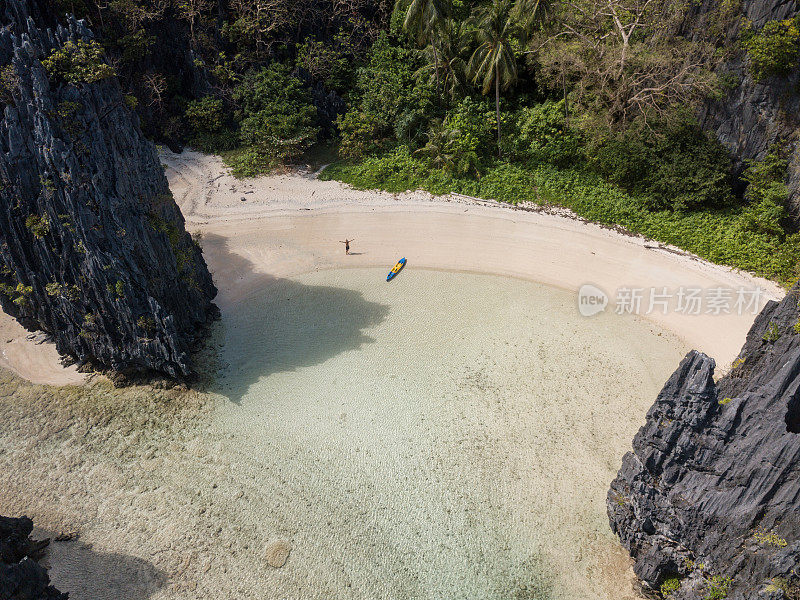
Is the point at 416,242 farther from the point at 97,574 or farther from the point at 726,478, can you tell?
the point at 97,574

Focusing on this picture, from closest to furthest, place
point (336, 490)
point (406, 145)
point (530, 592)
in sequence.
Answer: point (530, 592) < point (336, 490) < point (406, 145)

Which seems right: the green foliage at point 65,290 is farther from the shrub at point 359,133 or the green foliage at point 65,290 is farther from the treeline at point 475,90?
the shrub at point 359,133

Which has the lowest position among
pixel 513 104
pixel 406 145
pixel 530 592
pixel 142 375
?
pixel 530 592

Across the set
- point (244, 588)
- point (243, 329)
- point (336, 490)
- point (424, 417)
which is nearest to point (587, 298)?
point (424, 417)

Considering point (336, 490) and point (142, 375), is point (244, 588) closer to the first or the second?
point (336, 490)

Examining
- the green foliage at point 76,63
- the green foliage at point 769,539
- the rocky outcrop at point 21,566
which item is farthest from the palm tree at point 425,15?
the rocky outcrop at point 21,566
